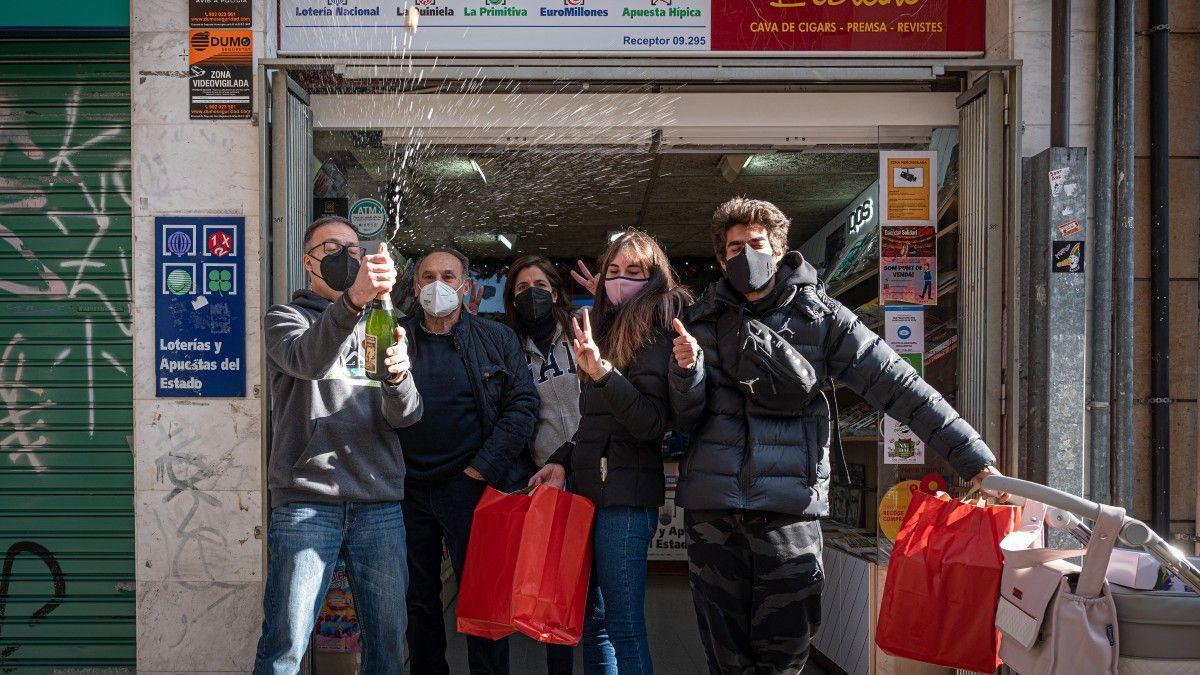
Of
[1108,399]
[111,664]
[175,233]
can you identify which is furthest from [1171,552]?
[111,664]

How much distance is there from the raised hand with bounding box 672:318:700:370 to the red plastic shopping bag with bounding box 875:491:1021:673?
0.82m

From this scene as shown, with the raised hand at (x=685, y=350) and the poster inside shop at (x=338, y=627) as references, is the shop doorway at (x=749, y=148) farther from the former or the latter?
the poster inside shop at (x=338, y=627)

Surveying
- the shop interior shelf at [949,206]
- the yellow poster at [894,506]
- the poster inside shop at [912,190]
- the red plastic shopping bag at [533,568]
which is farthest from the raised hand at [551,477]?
the shop interior shelf at [949,206]

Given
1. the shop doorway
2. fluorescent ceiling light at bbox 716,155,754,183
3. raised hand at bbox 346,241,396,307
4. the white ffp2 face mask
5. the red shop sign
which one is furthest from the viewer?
fluorescent ceiling light at bbox 716,155,754,183

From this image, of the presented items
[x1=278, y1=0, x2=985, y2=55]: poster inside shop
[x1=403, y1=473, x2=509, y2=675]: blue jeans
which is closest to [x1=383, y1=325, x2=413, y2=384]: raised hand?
[x1=403, y1=473, x2=509, y2=675]: blue jeans

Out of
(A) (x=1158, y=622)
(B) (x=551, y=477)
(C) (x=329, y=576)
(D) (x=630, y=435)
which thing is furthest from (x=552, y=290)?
(A) (x=1158, y=622)

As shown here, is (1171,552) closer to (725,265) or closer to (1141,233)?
(725,265)

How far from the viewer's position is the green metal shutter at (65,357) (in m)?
4.11

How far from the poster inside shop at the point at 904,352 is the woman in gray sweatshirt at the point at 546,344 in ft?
4.91

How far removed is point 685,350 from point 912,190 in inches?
79.2

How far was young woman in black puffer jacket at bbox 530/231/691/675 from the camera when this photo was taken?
9.71ft

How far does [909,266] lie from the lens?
166 inches

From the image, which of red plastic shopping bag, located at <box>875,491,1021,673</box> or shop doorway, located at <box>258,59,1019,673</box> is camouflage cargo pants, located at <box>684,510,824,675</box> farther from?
shop doorway, located at <box>258,59,1019,673</box>

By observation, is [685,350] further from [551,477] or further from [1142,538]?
[1142,538]
